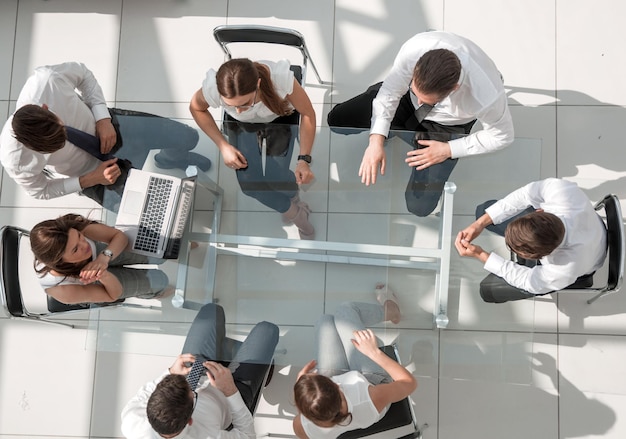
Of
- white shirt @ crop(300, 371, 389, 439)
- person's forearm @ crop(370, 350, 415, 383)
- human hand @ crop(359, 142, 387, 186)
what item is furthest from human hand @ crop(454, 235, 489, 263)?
white shirt @ crop(300, 371, 389, 439)

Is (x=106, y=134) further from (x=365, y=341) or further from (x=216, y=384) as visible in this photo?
(x=365, y=341)

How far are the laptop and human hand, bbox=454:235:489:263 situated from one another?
3.98ft

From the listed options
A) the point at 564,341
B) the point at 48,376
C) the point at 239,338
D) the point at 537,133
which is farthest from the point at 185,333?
→ the point at 537,133

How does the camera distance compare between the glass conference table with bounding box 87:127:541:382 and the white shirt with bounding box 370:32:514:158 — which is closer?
the white shirt with bounding box 370:32:514:158

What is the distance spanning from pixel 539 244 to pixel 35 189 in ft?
7.40

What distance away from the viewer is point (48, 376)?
3.34 metres

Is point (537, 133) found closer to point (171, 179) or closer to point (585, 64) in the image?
point (585, 64)

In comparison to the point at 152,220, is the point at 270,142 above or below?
above

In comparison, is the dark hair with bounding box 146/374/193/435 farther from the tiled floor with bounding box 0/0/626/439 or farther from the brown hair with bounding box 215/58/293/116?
the brown hair with bounding box 215/58/293/116

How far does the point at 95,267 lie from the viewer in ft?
7.40

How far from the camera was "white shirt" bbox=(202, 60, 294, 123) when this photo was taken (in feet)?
7.82

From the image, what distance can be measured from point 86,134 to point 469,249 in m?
1.82

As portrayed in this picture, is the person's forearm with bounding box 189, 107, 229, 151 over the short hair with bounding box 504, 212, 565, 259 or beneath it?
over

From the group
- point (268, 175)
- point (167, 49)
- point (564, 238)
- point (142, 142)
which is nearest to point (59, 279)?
point (142, 142)
